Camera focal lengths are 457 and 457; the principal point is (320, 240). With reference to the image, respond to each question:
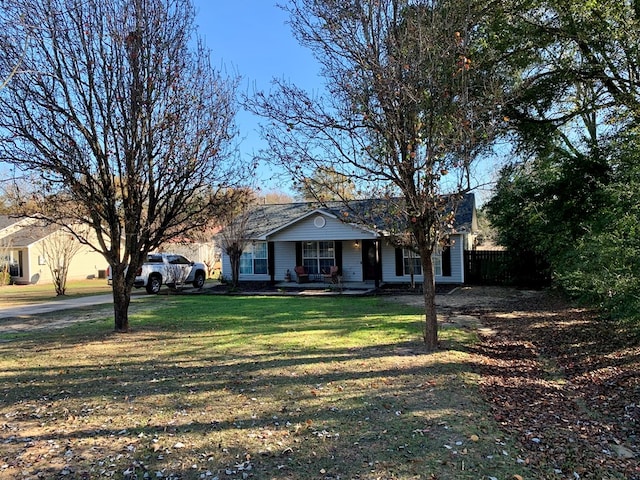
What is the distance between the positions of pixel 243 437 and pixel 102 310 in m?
11.5

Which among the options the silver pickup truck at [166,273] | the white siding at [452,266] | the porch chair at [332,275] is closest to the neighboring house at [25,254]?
the silver pickup truck at [166,273]

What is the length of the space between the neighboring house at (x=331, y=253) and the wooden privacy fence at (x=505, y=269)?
0.69 m

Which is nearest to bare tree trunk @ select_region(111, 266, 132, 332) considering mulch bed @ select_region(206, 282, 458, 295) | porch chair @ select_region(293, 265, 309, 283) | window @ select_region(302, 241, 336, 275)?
mulch bed @ select_region(206, 282, 458, 295)

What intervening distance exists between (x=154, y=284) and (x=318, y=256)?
778 cm

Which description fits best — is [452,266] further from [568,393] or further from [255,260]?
[568,393]

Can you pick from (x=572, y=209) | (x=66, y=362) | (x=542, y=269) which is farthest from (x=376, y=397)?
(x=542, y=269)

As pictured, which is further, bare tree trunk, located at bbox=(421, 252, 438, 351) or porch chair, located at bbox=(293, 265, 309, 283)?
porch chair, located at bbox=(293, 265, 309, 283)

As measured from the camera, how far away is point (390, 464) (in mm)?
3516

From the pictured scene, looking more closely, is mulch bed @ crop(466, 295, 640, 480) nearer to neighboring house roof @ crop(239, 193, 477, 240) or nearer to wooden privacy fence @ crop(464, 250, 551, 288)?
neighboring house roof @ crop(239, 193, 477, 240)

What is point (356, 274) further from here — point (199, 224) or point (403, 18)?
point (403, 18)

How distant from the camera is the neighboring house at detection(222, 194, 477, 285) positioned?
20.7 metres

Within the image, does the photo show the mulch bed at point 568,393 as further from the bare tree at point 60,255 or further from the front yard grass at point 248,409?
the bare tree at point 60,255

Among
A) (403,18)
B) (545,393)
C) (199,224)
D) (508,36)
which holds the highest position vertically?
(508,36)

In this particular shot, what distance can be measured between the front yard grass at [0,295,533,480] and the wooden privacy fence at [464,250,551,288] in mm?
12639
